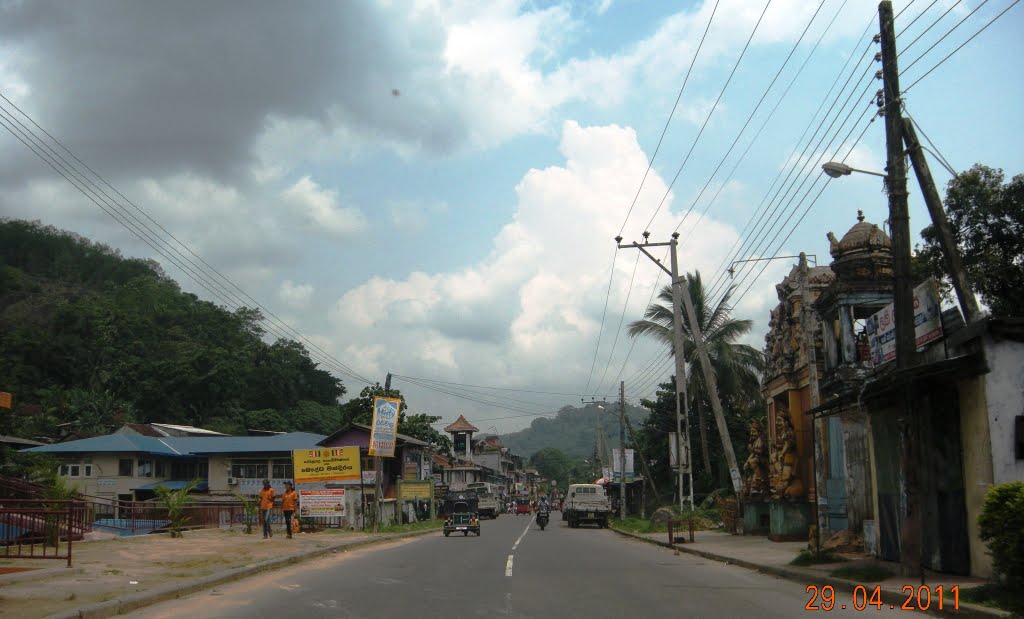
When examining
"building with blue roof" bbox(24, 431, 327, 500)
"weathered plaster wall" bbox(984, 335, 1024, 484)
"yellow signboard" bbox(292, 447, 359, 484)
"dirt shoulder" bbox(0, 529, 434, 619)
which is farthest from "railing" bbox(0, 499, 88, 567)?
"building with blue roof" bbox(24, 431, 327, 500)

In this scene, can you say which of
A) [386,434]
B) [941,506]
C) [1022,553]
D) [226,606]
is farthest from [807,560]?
[386,434]

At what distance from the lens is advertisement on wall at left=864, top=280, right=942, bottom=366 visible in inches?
520

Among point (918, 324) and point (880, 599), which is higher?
point (918, 324)

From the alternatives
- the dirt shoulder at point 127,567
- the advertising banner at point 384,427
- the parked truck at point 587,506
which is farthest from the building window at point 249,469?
the dirt shoulder at point 127,567

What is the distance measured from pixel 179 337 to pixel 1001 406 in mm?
82690

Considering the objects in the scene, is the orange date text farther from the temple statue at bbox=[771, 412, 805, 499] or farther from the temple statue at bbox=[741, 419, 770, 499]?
the temple statue at bbox=[741, 419, 770, 499]

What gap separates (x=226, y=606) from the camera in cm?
→ 1075

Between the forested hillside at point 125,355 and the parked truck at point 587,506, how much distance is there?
97.1ft

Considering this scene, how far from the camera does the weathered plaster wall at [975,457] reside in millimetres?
11586

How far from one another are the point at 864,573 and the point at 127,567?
41.8 feet

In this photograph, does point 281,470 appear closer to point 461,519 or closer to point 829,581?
point 461,519

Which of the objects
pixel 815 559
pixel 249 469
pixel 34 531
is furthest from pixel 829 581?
pixel 249 469

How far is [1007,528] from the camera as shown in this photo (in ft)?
30.5

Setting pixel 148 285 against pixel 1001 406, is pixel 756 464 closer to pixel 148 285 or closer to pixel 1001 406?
pixel 1001 406
